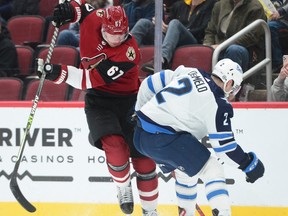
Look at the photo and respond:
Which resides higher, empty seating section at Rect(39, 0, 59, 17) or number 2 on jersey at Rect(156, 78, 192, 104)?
number 2 on jersey at Rect(156, 78, 192, 104)

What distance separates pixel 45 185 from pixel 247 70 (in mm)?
1427

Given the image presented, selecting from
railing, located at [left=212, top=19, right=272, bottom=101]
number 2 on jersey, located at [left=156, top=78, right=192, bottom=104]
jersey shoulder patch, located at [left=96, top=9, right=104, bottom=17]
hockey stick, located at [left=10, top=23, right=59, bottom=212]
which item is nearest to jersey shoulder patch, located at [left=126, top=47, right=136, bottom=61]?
jersey shoulder patch, located at [left=96, top=9, right=104, bottom=17]

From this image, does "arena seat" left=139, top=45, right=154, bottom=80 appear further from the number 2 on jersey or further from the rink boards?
the number 2 on jersey

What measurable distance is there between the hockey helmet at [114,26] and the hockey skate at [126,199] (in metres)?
0.81

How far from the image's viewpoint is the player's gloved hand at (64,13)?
4.89 meters

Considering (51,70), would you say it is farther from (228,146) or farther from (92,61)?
(228,146)

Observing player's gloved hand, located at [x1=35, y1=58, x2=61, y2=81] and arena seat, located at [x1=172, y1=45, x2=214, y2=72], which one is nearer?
player's gloved hand, located at [x1=35, y1=58, x2=61, y2=81]

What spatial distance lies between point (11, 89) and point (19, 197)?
2.44 feet

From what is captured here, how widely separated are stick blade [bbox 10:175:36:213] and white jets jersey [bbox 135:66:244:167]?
37.1 inches

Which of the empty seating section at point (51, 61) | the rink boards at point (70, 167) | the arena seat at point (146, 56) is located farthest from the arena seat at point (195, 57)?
the rink boards at point (70, 167)

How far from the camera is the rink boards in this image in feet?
17.0

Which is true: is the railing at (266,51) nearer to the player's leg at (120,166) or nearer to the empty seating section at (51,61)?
the empty seating section at (51,61)

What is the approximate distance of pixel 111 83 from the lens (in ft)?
16.1

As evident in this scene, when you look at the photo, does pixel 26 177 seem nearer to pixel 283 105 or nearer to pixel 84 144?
pixel 84 144
